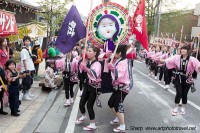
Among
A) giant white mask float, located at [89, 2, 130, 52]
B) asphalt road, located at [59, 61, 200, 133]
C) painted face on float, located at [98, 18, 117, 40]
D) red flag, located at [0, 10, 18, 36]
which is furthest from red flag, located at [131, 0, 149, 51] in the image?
red flag, located at [0, 10, 18, 36]

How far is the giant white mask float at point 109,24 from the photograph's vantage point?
6395mm

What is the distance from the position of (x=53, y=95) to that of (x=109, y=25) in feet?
10.1

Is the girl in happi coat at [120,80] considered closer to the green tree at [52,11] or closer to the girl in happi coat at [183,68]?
the girl in happi coat at [183,68]

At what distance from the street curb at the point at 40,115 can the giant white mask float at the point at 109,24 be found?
2043mm

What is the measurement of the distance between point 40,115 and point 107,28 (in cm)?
249

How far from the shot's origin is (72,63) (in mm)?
6855

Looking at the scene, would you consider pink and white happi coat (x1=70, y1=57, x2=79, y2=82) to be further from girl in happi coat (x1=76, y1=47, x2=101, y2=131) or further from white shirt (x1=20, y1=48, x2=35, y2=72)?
white shirt (x1=20, y1=48, x2=35, y2=72)

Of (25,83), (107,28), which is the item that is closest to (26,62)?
(25,83)

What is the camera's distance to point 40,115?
6316 mm

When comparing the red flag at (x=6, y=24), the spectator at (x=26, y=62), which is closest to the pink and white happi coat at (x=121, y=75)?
the spectator at (x=26, y=62)

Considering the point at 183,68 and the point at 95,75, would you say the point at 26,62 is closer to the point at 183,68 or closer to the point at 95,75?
the point at 95,75

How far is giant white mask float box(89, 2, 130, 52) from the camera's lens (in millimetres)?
6395

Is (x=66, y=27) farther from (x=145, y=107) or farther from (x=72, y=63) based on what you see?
(x=145, y=107)

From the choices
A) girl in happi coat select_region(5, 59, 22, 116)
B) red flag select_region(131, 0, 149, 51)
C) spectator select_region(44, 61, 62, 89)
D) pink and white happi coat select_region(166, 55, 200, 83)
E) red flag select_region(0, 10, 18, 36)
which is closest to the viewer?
girl in happi coat select_region(5, 59, 22, 116)
